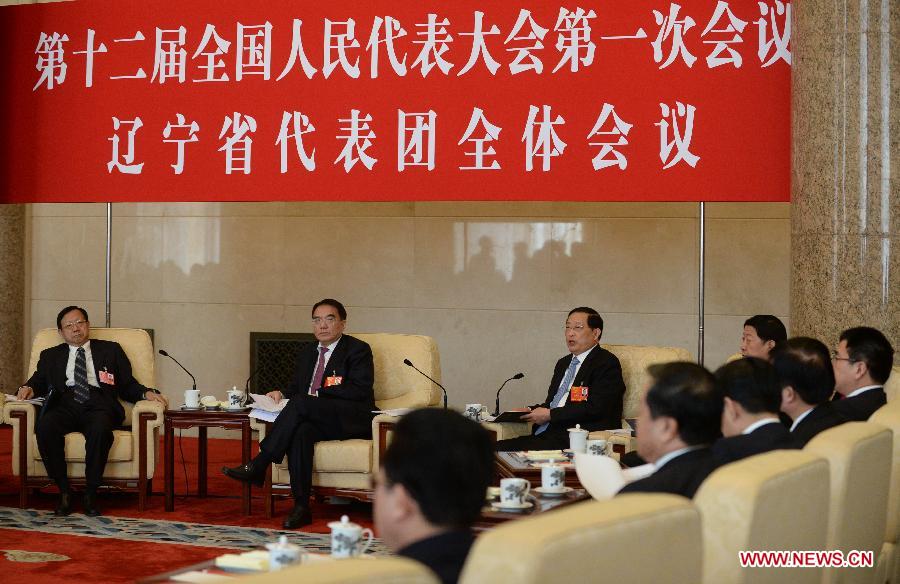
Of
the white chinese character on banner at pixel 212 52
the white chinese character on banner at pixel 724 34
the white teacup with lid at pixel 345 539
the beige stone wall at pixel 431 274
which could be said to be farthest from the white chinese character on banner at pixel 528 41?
the white teacup with lid at pixel 345 539

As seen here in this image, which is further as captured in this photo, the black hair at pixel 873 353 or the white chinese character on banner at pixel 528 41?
the white chinese character on banner at pixel 528 41

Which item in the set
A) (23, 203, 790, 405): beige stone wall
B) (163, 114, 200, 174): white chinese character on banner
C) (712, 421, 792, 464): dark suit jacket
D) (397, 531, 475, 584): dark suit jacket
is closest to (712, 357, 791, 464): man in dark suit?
(712, 421, 792, 464): dark suit jacket

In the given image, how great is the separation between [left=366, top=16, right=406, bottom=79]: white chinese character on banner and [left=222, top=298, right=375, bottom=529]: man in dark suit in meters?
1.27

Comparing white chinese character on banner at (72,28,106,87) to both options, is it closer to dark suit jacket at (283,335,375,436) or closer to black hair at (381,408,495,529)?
dark suit jacket at (283,335,375,436)

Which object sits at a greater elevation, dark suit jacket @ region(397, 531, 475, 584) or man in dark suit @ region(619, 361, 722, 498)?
man in dark suit @ region(619, 361, 722, 498)

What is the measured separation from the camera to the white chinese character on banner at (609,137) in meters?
5.75

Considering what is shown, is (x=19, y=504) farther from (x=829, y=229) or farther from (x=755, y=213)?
(x=755, y=213)

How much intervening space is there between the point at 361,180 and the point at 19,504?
7.96 feet

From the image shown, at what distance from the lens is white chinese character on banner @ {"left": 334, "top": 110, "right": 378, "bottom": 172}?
6078mm

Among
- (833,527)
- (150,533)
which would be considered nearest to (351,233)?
(150,533)

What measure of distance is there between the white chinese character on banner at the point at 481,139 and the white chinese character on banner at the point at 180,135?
1.50 m

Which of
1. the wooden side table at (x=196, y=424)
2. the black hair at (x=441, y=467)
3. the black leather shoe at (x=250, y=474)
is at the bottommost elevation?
the black leather shoe at (x=250, y=474)

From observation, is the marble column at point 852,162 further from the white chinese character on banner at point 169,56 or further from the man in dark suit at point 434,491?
the man in dark suit at point 434,491

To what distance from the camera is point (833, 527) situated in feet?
7.45
